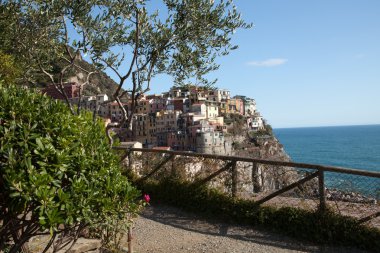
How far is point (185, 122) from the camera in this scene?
95500 millimetres

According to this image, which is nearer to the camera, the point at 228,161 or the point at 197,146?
the point at 228,161

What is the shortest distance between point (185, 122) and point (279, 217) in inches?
3469

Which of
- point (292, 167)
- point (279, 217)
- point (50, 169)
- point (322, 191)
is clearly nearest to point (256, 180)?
point (292, 167)

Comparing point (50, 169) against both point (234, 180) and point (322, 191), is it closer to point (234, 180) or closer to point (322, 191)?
point (322, 191)

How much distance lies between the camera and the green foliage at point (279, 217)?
6.64m

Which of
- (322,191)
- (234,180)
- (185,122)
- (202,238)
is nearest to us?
Answer: (322,191)

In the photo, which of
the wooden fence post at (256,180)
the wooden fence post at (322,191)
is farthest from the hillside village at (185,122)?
the wooden fence post at (322,191)

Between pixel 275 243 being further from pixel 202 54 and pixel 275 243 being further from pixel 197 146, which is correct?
pixel 197 146

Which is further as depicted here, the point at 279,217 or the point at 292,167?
the point at 292,167

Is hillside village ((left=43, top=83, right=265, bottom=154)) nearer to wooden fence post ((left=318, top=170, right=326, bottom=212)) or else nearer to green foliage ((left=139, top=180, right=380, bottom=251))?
green foliage ((left=139, top=180, right=380, bottom=251))

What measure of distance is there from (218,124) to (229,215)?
305ft

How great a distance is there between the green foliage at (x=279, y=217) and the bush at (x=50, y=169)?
14.3 ft

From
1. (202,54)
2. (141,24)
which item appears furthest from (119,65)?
(202,54)

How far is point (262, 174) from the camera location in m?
8.60
